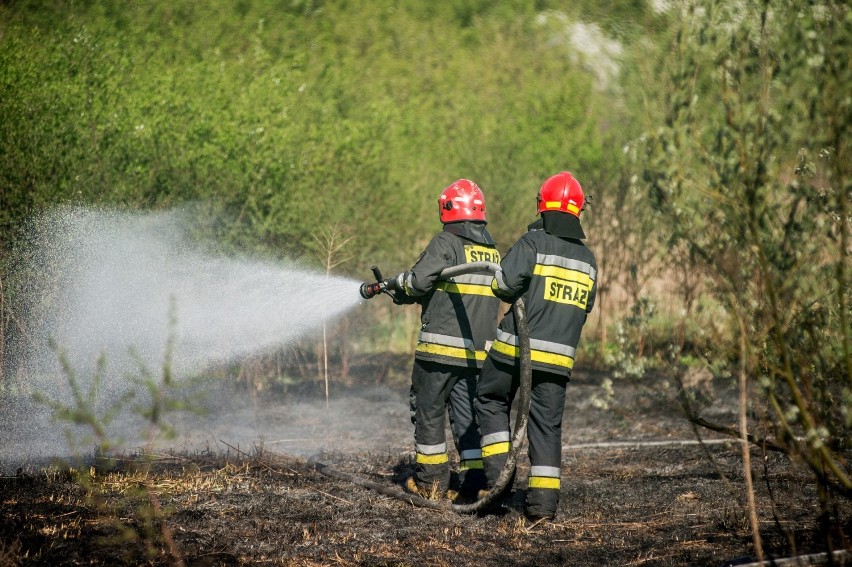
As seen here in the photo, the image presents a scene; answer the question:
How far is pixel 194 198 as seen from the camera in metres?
10.7

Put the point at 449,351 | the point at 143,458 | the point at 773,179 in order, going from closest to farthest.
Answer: the point at 773,179 < the point at 449,351 < the point at 143,458

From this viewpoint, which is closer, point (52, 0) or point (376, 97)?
point (52, 0)

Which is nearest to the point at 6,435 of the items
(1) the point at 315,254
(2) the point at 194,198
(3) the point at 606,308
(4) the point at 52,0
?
(2) the point at 194,198

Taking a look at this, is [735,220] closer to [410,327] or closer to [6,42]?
[6,42]

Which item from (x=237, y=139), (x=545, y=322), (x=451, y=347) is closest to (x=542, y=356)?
(x=545, y=322)

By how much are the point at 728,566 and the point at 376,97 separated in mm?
15124

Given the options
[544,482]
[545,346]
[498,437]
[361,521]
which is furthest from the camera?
[498,437]

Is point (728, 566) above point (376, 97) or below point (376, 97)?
below

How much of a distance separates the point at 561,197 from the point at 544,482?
5.59 feet

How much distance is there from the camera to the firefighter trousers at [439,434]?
6.31 meters

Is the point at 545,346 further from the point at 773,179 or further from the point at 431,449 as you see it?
the point at 773,179

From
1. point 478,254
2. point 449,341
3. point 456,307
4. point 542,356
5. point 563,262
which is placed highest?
point 478,254

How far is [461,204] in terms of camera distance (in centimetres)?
648

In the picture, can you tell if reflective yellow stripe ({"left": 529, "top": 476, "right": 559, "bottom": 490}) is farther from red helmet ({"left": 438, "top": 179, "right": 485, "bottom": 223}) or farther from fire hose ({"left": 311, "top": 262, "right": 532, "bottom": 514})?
red helmet ({"left": 438, "top": 179, "right": 485, "bottom": 223})
